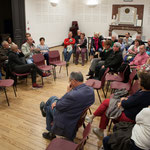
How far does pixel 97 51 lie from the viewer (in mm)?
7281

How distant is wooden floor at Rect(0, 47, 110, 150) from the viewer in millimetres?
2750

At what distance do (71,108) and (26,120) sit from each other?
1.41m

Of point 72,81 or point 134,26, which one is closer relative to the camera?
point 72,81

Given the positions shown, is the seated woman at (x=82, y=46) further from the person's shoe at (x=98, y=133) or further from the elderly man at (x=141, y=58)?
the person's shoe at (x=98, y=133)

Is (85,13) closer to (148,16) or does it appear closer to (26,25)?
(148,16)

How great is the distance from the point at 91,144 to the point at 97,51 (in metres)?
4.94

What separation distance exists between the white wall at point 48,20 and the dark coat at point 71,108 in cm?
682

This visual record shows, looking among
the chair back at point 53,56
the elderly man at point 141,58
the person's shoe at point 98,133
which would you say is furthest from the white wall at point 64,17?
the person's shoe at point 98,133

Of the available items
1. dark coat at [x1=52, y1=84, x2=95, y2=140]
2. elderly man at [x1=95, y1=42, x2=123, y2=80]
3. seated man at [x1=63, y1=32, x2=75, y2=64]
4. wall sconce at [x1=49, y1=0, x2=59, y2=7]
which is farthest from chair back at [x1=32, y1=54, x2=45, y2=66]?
wall sconce at [x1=49, y1=0, x2=59, y2=7]

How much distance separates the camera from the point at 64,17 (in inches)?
438

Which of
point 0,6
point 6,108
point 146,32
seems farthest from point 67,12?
point 6,108

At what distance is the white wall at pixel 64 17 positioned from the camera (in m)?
8.89

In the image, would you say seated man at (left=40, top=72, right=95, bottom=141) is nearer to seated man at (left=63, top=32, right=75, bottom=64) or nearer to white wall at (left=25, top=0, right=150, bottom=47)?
seated man at (left=63, top=32, right=75, bottom=64)

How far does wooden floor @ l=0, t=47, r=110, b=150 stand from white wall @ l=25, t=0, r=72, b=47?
4.48 m
